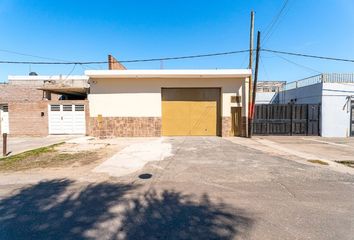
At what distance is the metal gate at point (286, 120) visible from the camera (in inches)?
560

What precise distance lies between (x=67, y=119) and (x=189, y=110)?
885cm

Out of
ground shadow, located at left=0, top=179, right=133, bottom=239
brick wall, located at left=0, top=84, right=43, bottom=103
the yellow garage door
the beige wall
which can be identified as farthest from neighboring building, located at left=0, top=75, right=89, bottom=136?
ground shadow, located at left=0, top=179, right=133, bottom=239

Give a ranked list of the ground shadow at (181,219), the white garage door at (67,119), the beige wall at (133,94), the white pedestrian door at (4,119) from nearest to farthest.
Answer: the ground shadow at (181,219)
the beige wall at (133,94)
the white garage door at (67,119)
the white pedestrian door at (4,119)

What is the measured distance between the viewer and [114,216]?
3.32 m

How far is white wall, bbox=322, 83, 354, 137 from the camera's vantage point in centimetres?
Result: 1384

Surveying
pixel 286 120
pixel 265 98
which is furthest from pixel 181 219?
pixel 265 98

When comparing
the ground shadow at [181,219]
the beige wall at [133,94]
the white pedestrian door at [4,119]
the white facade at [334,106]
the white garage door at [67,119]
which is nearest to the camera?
the ground shadow at [181,219]

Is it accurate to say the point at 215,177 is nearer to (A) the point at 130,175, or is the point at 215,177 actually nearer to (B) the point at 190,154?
(A) the point at 130,175

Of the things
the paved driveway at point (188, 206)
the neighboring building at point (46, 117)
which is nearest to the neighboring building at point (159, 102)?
the neighboring building at point (46, 117)

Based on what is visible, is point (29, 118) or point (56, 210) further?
point (29, 118)

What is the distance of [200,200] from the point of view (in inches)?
155

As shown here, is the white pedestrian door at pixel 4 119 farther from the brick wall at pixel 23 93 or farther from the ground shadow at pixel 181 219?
the ground shadow at pixel 181 219

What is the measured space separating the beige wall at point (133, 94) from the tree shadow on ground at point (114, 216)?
960cm

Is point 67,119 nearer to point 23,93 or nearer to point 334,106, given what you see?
point 23,93
